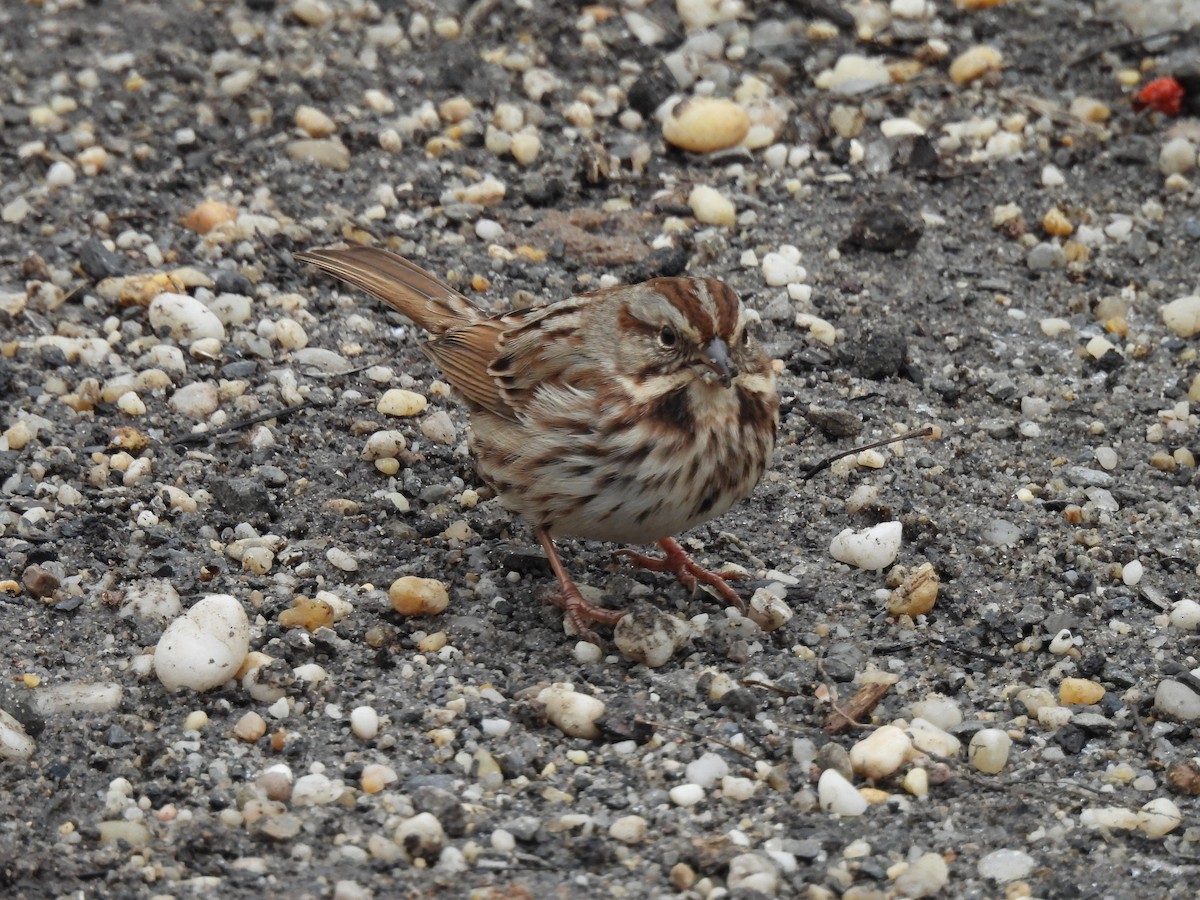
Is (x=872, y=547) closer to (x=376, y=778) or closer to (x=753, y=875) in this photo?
(x=753, y=875)

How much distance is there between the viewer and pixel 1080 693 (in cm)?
480

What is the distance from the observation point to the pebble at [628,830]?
4.20 metres

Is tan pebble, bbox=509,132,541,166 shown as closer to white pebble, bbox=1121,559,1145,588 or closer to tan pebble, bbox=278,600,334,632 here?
tan pebble, bbox=278,600,334,632

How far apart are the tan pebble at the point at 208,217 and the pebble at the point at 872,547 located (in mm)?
3083

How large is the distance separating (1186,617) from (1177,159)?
9.51 ft

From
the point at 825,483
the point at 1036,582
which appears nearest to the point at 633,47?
the point at 825,483

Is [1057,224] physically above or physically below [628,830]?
above

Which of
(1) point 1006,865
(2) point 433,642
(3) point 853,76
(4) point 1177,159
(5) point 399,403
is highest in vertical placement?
(4) point 1177,159

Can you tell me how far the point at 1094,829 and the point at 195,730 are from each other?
2.34 m

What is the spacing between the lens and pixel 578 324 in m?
5.37

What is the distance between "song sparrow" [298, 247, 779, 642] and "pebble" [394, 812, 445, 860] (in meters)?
1.04

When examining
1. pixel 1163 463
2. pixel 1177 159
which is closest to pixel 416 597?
pixel 1163 463

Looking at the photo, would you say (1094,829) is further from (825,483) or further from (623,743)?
(825,483)

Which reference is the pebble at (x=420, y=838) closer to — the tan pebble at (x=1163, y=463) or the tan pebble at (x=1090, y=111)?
the tan pebble at (x=1163, y=463)
